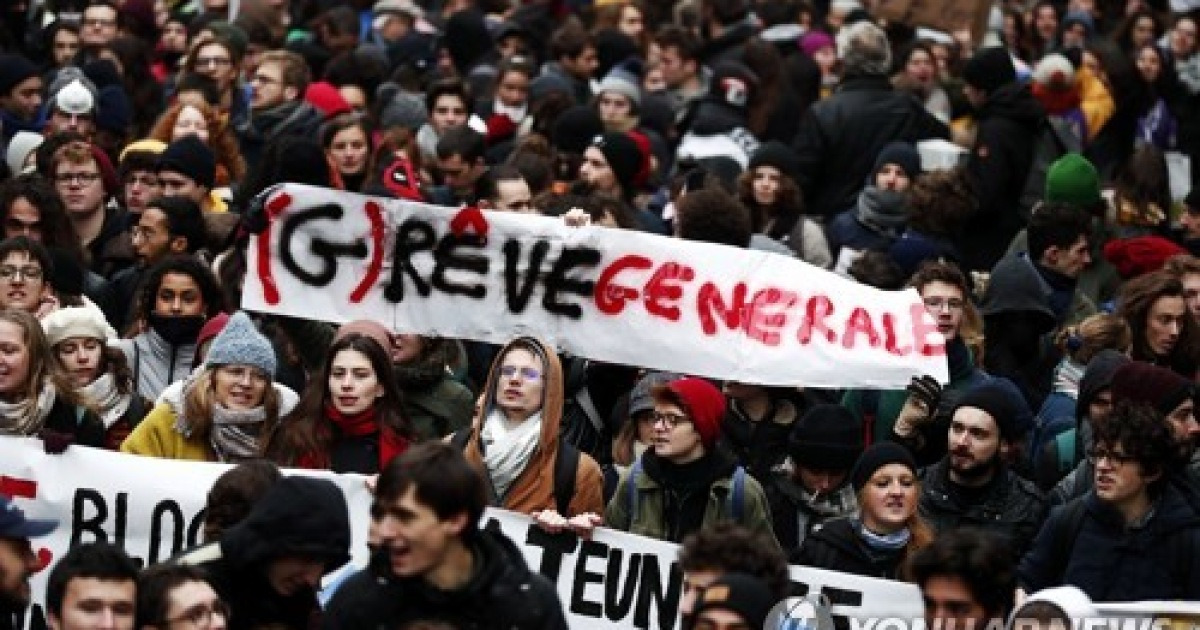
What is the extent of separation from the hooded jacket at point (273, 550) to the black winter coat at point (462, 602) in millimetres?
307

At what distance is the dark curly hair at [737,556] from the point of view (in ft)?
24.8

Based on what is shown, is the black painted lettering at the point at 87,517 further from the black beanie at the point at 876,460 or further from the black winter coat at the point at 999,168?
the black winter coat at the point at 999,168

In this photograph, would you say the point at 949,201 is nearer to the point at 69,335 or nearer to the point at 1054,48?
the point at 69,335

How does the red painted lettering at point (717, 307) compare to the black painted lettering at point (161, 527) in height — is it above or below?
above

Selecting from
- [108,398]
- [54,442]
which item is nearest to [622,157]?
[108,398]

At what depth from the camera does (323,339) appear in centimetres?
1102

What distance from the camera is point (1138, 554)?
8867mm

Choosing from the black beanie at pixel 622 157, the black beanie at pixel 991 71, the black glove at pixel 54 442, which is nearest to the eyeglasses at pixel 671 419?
the black glove at pixel 54 442

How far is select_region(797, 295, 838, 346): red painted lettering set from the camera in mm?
10477

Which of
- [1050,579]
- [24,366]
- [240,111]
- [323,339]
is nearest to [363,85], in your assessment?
[240,111]

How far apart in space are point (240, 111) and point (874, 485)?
22.6ft

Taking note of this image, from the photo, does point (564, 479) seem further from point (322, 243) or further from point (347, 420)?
point (322, 243)

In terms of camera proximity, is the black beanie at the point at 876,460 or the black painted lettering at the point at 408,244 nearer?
the black beanie at the point at 876,460

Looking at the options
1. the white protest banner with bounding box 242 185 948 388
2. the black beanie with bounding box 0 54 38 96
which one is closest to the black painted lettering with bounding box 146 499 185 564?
the white protest banner with bounding box 242 185 948 388
